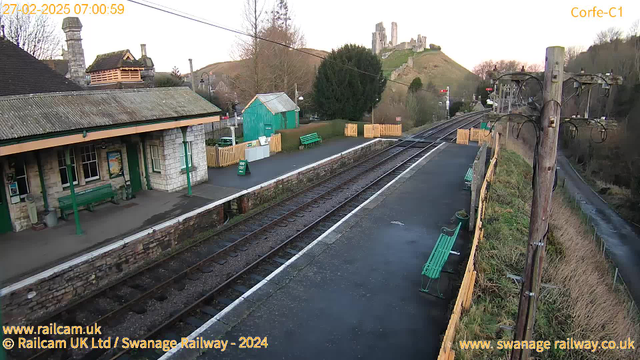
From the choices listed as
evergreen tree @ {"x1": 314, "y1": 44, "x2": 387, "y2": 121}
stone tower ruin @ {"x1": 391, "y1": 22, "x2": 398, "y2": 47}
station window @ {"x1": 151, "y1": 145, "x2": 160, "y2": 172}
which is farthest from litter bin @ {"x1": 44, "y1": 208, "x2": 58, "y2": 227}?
stone tower ruin @ {"x1": 391, "y1": 22, "x2": 398, "y2": 47}

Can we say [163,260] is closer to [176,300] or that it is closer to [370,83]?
[176,300]

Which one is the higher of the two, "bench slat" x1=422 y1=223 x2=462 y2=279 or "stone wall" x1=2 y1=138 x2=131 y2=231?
"stone wall" x1=2 y1=138 x2=131 y2=231

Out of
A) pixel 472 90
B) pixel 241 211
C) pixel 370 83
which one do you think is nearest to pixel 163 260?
pixel 241 211

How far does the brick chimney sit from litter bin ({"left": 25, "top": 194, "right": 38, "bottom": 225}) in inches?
355

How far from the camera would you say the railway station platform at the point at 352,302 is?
635 centimetres

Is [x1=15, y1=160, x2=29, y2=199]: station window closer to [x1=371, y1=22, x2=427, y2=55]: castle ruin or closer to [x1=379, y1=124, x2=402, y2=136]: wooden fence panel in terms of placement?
[x1=379, y1=124, x2=402, y2=136]: wooden fence panel

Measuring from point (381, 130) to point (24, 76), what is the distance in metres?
22.5

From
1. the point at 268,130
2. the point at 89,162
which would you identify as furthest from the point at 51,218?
the point at 268,130

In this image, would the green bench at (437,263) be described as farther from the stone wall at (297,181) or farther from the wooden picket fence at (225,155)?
the wooden picket fence at (225,155)

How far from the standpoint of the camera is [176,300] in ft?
28.1

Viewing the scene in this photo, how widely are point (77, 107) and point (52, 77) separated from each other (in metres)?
6.11

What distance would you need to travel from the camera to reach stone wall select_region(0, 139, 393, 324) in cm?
795

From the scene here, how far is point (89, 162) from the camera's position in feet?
41.6

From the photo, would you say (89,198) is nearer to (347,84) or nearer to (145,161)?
(145,161)
